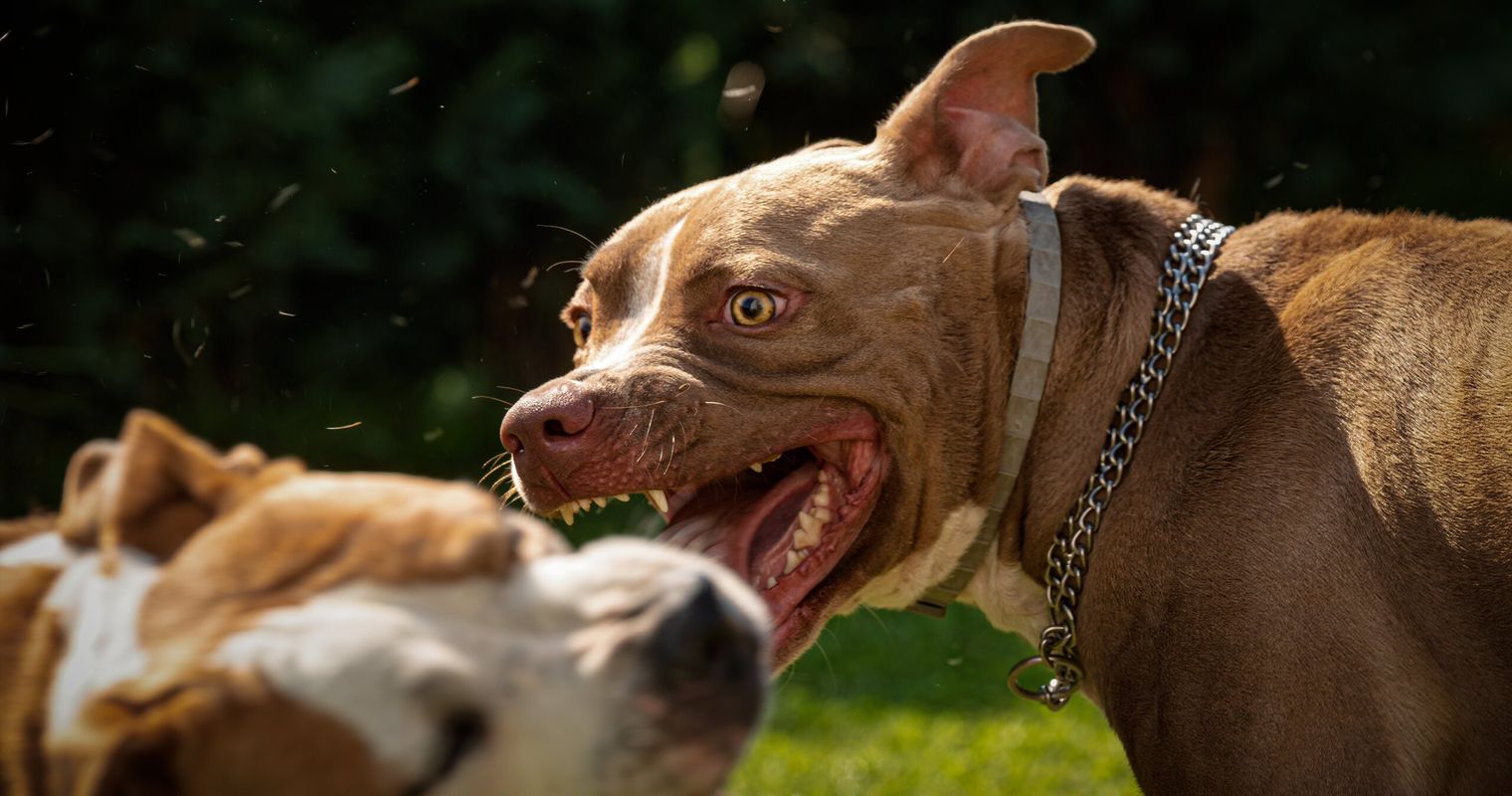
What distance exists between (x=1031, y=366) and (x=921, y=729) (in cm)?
276

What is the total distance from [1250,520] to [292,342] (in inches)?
282

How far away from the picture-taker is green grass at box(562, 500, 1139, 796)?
5.65 m

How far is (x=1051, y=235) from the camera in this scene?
395 centimetres

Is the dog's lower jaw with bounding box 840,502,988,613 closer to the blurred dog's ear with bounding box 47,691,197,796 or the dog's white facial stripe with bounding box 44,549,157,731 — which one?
the dog's white facial stripe with bounding box 44,549,157,731

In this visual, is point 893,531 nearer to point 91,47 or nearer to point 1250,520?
point 1250,520

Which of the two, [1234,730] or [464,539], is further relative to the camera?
[1234,730]

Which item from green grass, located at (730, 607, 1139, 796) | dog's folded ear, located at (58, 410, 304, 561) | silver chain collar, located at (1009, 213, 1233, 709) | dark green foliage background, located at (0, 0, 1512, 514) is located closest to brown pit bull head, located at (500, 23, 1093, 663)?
silver chain collar, located at (1009, 213, 1233, 709)

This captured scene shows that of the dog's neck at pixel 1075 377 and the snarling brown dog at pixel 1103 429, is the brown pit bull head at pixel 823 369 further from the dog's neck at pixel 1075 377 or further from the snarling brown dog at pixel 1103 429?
the dog's neck at pixel 1075 377

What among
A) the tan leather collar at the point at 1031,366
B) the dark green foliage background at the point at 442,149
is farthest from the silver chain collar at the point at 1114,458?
the dark green foliage background at the point at 442,149

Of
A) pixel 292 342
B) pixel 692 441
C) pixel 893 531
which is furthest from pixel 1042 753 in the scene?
pixel 292 342

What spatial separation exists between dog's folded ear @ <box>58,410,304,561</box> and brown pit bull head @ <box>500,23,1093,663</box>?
1.35 m

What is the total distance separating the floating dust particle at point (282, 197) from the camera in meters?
8.51

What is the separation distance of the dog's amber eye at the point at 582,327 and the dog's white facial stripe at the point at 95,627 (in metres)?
2.09

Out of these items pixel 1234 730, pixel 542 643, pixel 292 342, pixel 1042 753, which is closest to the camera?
pixel 542 643
